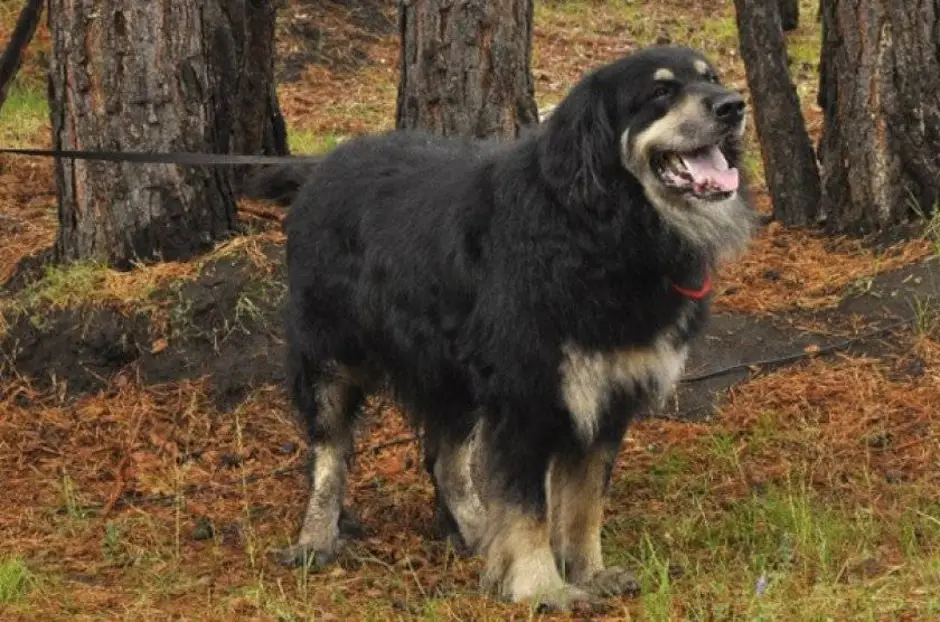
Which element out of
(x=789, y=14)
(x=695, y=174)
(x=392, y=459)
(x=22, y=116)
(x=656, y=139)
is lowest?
(x=392, y=459)

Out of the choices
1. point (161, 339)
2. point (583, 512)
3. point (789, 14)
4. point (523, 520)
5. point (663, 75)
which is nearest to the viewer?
point (663, 75)

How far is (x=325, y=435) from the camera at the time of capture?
632 centimetres

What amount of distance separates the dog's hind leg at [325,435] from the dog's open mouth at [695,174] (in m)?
1.79

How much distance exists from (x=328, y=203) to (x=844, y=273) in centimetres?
330

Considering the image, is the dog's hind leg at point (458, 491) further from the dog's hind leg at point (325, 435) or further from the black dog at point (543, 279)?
the dog's hind leg at point (325, 435)

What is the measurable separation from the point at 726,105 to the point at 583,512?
169 cm

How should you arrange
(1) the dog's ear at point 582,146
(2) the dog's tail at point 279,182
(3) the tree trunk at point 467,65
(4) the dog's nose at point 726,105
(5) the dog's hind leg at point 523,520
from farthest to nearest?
(2) the dog's tail at point 279,182 → (3) the tree trunk at point 467,65 → (5) the dog's hind leg at point 523,520 → (1) the dog's ear at point 582,146 → (4) the dog's nose at point 726,105

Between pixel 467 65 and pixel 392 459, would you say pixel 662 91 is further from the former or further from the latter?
pixel 392 459

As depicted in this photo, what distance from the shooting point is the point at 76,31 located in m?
8.02

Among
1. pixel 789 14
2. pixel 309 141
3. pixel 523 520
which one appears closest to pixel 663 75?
pixel 523 520

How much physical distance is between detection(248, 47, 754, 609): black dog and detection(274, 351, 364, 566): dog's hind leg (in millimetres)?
86

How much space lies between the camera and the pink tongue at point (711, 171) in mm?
5129

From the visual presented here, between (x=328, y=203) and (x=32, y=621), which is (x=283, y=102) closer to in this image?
(x=328, y=203)

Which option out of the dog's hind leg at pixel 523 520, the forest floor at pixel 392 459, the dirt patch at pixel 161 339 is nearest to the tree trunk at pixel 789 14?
the forest floor at pixel 392 459
